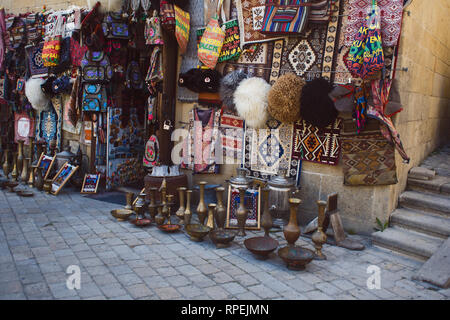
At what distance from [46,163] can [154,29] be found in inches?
140

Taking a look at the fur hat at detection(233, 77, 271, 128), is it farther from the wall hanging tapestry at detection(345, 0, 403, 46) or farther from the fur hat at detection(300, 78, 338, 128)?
the wall hanging tapestry at detection(345, 0, 403, 46)

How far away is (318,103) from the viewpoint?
5004mm

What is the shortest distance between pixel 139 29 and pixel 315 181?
14.7 feet

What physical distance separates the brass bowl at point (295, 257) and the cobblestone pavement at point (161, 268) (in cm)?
10

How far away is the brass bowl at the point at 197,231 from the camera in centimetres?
488

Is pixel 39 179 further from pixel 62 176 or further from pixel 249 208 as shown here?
pixel 249 208

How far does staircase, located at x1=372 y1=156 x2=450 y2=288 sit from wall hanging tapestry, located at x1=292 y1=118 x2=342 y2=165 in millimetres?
1139

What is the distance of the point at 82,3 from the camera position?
26.1 feet

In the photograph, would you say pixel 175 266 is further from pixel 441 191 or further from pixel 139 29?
pixel 139 29

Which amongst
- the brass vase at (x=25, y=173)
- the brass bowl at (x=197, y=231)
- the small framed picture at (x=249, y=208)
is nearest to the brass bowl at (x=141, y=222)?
the brass bowl at (x=197, y=231)

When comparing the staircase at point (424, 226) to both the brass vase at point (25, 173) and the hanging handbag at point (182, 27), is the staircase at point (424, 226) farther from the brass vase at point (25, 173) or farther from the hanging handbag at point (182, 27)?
the brass vase at point (25, 173)

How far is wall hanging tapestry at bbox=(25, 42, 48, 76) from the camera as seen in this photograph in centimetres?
884

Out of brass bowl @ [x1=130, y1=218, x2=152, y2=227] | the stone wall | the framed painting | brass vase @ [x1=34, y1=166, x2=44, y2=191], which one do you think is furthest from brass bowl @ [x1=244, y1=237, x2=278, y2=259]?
the framed painting
